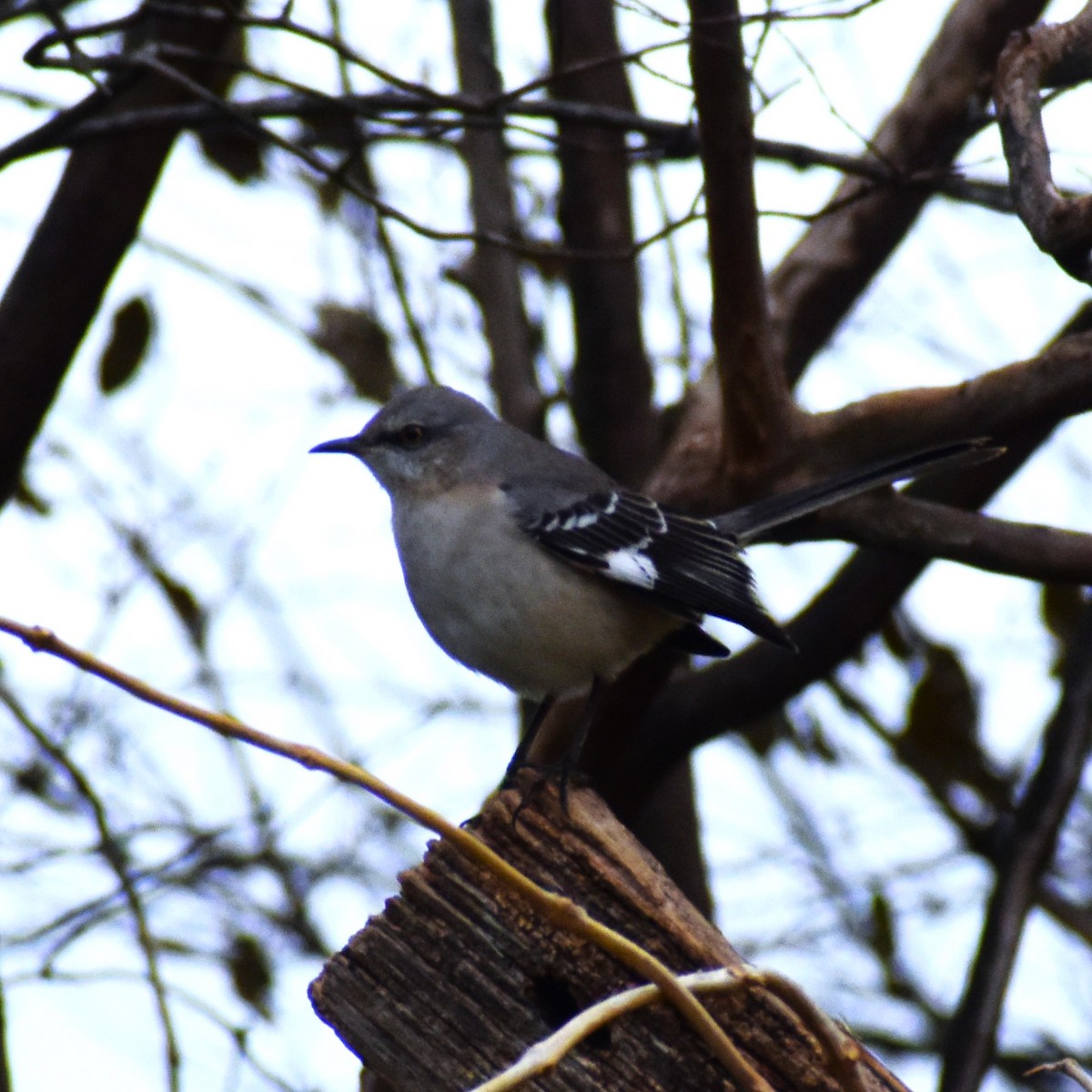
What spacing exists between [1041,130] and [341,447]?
2424mm

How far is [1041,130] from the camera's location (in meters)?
2.56

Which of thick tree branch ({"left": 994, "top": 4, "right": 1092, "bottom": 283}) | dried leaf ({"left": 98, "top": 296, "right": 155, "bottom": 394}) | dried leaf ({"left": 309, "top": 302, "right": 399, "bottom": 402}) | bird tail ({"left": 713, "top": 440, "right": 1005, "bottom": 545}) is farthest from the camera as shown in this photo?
dried leaf ({"left": 309, "top": 302, "right": 399, "bottom": 402})

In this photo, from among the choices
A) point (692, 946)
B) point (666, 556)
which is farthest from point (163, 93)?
point (692, 946)

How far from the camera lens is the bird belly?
3.77 metres

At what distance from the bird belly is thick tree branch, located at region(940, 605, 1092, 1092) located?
5.41ft

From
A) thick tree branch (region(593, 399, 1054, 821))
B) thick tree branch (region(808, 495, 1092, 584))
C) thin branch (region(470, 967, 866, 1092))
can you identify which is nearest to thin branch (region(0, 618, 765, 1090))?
thin branch (region(470, 967, 866, 1092))

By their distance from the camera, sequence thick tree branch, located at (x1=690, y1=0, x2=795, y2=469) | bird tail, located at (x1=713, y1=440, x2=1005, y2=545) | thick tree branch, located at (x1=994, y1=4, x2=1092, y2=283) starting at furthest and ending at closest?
bird tail, located at (x1=713, y1=440, x2=1005, y2=545)
thick tree branch, located at (x1=690, y1=0, x2=795, y2=469)
thick tree branch, located at (x1=994, y1=4, x2=1092, y2=283)

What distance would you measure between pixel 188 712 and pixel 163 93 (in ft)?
11.8

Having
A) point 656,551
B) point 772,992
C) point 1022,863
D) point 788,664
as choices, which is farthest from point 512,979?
point 1022,863

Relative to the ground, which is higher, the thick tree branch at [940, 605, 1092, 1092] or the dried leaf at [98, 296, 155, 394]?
the dried leaf at [98, 296, 155, 394]

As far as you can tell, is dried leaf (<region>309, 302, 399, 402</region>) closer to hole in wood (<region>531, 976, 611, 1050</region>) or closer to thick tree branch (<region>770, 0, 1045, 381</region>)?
thick tree branch (<region>770, 0, 1045, 381</region>)

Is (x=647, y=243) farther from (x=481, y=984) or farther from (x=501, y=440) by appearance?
(x=481, y=984)

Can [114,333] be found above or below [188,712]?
above

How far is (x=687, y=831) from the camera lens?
560cm
